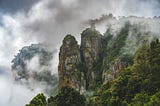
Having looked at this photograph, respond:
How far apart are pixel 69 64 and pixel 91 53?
25.4ft

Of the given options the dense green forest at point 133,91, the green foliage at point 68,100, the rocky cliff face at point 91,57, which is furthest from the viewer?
the rocky cliff face at point 91,57

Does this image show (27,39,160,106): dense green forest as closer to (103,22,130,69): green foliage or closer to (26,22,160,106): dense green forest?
(26,22,160,106): dense green forest

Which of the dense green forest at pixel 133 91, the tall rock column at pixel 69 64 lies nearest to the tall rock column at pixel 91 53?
the tall rock column at pixel 69 64

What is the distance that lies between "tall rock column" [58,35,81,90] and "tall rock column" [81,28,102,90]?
2404 mm

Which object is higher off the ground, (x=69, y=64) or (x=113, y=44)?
(x=113, y=44)

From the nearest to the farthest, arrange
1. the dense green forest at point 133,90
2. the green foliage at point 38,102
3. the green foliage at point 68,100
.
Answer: the dense green forest at point 133,90 → the green foliage at point 68,100 → the green foliage at point 38,102

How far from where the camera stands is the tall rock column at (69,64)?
125 m

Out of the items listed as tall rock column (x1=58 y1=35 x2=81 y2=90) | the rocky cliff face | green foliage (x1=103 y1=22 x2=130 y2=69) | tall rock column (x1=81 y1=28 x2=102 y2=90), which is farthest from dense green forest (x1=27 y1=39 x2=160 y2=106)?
tall rock column (x1=58 y1=35 x2=81 y2=90)

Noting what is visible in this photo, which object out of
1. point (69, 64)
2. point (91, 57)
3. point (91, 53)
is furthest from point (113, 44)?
point (69, 64)

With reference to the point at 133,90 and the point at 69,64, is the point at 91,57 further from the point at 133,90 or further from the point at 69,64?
the point at 133,90

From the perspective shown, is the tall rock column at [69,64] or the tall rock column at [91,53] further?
the tall rock column at [69,64]

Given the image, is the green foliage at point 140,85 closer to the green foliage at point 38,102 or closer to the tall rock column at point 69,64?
the green foliage at point 38,102

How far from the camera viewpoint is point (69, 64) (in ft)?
416

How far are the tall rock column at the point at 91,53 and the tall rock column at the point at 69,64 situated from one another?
2.40 meters
